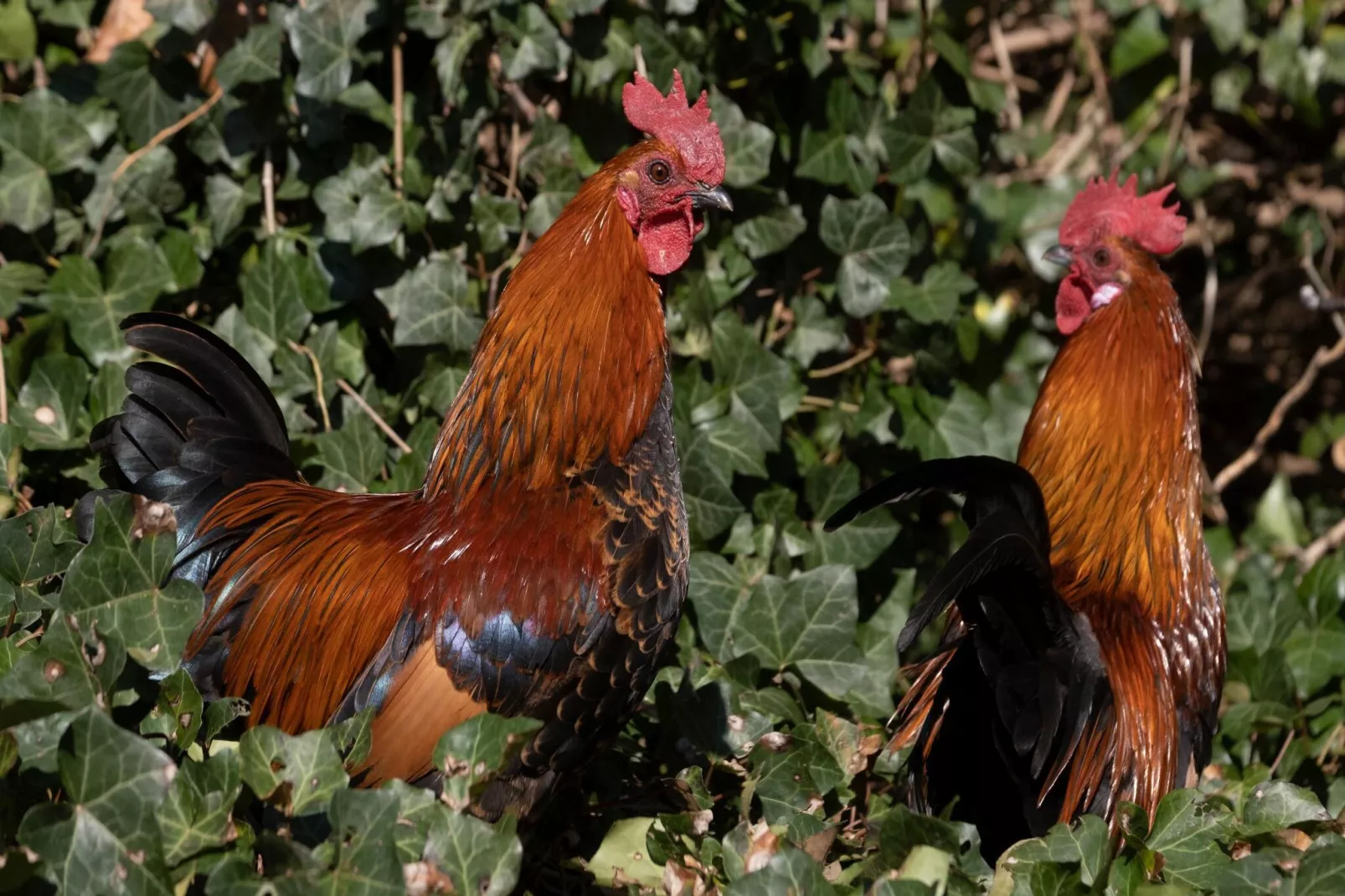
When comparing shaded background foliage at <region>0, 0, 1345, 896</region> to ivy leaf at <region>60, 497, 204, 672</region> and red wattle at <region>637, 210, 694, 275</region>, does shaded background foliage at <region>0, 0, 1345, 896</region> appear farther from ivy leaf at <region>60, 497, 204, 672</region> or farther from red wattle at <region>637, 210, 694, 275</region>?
red wattle at <region>637, 210, 694, 275</region>

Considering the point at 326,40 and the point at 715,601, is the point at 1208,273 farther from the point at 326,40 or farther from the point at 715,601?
the point at 326,40

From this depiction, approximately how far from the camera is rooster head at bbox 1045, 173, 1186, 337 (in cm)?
320

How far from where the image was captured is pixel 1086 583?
2.94 meters

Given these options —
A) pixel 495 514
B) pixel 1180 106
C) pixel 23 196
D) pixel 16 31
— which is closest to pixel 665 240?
pixel 495 514

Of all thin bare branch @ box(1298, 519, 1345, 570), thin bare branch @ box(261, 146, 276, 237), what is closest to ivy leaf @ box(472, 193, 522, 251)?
thin bare branch @ box(261, 146, 276, 237)

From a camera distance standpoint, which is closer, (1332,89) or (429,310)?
(429,310)

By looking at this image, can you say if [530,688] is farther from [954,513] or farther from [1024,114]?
[1024,114]

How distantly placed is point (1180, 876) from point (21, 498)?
257cm

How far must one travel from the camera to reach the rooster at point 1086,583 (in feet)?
8.24

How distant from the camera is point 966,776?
9.27ft

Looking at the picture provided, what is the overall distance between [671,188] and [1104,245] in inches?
46.6

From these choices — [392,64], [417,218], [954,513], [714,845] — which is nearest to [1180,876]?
[714,845]

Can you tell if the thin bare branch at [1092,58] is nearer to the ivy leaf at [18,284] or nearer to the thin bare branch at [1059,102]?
the thin bare branch at [1059,102]

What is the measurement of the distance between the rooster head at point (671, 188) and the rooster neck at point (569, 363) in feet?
0.12
